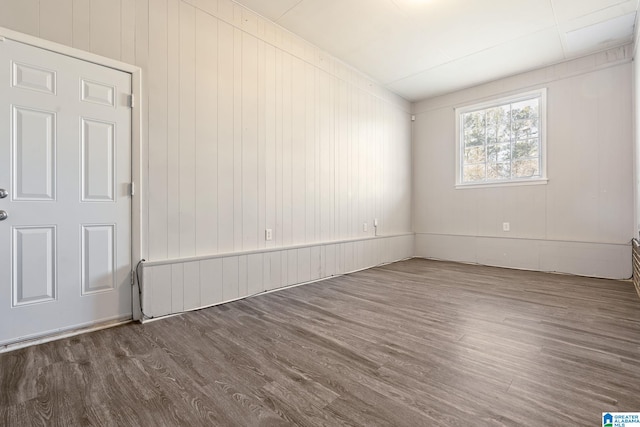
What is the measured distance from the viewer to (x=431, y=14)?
3160mm

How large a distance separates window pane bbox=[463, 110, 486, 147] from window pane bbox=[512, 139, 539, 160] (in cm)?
53

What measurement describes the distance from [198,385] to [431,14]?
3866 mm

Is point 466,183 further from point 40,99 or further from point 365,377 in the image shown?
point 40,99

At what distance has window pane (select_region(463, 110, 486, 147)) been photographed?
4980 millimetres

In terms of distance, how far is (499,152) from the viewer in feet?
15.7

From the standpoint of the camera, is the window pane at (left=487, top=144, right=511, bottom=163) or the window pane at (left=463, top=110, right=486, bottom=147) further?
the window pane at (left=463, top=110, right=486, bottom=147)

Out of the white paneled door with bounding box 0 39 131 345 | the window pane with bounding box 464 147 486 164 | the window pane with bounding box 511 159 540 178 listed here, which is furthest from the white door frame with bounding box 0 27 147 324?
the window pane with bounding box 511 159 540 178

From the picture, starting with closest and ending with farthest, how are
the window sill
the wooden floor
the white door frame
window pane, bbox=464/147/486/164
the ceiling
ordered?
the wooden floor < the white door frame < the ceiling < the window sill < window pane, bbox=464/147/486/164

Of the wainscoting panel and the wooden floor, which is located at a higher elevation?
the wainscoting panel

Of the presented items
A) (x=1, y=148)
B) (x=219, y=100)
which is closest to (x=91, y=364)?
(x=1, y=148)

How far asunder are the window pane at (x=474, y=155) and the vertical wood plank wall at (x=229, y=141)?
6.67ft

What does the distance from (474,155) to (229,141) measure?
4130 millimetres

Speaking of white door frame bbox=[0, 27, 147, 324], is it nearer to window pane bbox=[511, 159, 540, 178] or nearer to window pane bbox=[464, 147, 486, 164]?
window pane bbox=[464, 147, 486, 164]

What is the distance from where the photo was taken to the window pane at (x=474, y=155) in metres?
4.98
